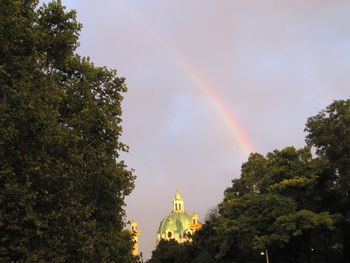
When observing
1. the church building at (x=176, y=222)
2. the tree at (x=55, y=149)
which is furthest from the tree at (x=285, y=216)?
the church building at (x=176, y=222)

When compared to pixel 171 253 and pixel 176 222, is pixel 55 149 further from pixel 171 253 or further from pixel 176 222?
pixel 176 222

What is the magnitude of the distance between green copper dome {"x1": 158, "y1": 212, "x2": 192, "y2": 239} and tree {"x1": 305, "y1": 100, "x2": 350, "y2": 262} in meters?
111

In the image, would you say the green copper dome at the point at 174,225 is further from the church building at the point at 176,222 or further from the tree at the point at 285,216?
the tree at the point at 285,216

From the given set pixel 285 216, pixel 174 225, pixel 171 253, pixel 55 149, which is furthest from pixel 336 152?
pixel 174 225

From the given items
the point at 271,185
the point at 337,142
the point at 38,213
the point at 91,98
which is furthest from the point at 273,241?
the point at 38,213

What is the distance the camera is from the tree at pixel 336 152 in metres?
45.4

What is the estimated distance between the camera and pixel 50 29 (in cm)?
2156

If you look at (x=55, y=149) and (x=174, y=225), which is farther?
(x=174, y=225)

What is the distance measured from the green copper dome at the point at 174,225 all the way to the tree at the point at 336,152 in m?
111

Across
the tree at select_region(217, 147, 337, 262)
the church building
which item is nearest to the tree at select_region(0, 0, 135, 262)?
the tree at select_region(217, 147, 337, 262)

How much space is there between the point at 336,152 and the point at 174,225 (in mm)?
120377

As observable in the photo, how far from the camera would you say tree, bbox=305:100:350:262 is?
1786 inches

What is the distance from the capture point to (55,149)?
687 inches

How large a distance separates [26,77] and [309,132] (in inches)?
1620
